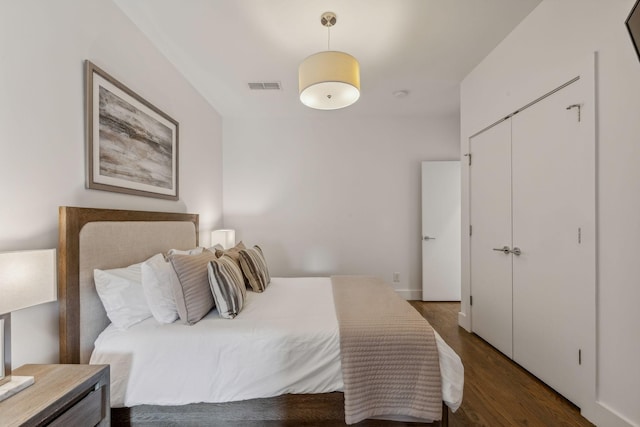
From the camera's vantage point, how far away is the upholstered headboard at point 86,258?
54.6 inches

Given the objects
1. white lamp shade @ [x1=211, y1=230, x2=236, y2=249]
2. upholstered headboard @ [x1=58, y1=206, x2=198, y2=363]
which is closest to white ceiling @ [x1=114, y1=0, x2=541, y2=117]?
upholstered headboard @ [x1=58, y1=206, x2=198, y2=363]

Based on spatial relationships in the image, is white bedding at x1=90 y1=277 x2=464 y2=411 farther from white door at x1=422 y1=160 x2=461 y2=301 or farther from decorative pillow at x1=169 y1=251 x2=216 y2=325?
white door at x1=422 y1=160 x2=461 y2=301

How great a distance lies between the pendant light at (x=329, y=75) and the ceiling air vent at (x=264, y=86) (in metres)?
1.01

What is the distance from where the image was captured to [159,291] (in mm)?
1604

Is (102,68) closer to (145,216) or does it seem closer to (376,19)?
(145,216)

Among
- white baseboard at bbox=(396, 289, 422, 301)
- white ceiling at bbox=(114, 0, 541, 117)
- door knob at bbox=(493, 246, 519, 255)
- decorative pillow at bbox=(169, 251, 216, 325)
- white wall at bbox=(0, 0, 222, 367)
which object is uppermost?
white ceiling at bbox=(114, 0, 541, 117)

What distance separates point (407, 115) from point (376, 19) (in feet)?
6.84

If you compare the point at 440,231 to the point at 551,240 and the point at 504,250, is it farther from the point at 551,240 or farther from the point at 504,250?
the point at 551,240

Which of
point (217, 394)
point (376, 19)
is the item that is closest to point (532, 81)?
point (376, 19)

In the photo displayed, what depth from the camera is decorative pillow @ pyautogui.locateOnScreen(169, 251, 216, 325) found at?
1.59m

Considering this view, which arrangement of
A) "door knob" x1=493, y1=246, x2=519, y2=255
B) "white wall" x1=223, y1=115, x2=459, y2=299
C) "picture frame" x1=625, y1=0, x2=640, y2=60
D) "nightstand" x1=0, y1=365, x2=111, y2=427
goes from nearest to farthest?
"nightstand" x1=0, y1=365, x2=111, y2=427 → "picture frame" x1=625, y1=0, x2=640, y2=60 → "door knob" x1=493, y1=246, x2=519, y2=255 → "white wall" x1=223, y1=115, x2=459, y2=299

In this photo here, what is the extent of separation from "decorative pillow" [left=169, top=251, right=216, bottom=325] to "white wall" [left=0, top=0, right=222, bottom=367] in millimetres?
580

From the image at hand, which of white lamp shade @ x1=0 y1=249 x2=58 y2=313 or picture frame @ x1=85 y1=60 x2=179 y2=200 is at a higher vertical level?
Result: picture frame @ x1=85 y1=60 x2=179 y2=200

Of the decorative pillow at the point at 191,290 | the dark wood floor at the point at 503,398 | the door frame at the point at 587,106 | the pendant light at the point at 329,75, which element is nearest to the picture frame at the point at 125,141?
the decorative pillow at the point at 191,290
